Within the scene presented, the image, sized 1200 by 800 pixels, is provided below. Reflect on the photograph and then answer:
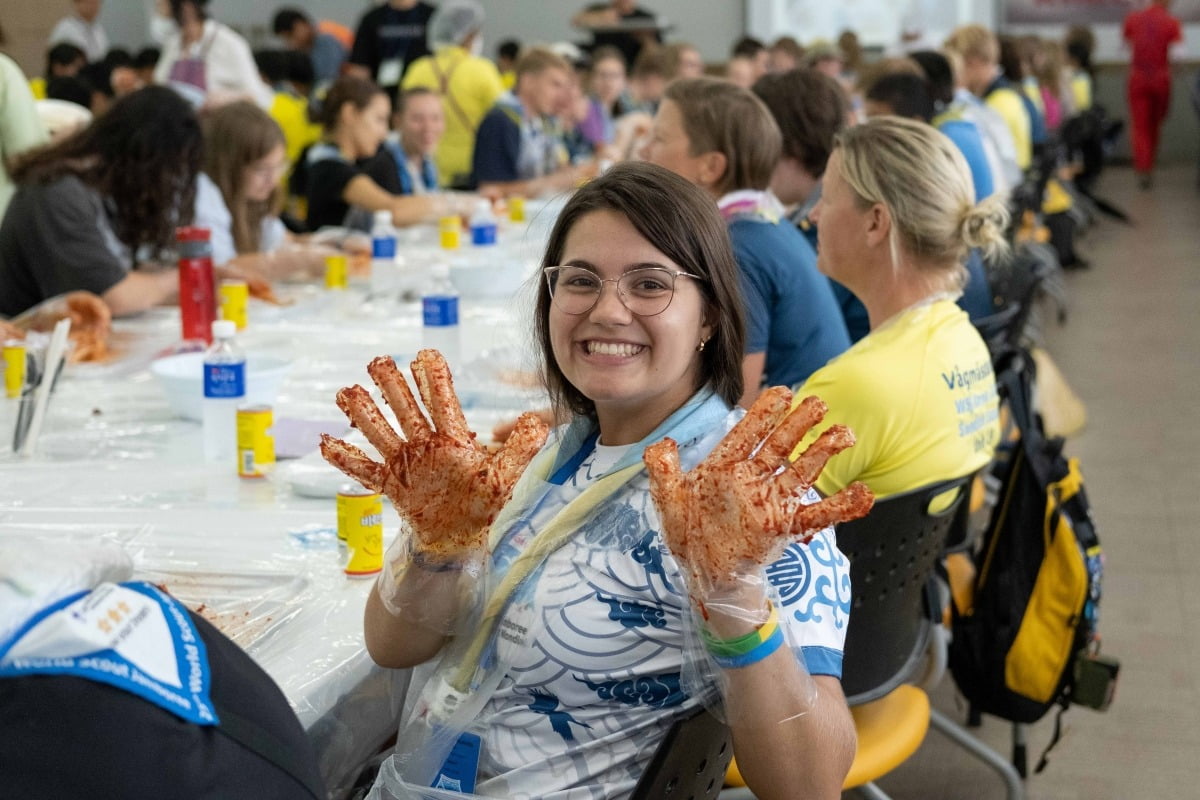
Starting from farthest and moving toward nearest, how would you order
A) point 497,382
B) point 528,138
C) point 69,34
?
point 69,34
point 528,138
point 497,382

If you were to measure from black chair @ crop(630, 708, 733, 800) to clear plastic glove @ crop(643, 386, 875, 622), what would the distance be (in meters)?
0.13

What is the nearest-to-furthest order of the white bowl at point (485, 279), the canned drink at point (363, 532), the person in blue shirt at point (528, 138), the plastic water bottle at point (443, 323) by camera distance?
the canned drink at point (363, 532), the plastic water bottle at point (443, 323), the white bowl at point (485, 279), the person in blue shirt at point (528, 138)

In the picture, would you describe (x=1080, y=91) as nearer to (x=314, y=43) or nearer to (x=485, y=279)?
(x=314, y=43)

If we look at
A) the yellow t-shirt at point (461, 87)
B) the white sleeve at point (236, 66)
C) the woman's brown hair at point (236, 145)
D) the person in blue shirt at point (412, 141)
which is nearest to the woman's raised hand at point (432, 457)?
the woman's brown hair at point (236, 145)

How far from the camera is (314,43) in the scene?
9.51 m

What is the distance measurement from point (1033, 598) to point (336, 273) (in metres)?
2.14

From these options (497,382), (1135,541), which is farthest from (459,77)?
(497,382)

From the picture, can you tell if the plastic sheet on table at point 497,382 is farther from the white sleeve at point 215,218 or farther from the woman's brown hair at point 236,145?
the woman's brown hair at point 236,145

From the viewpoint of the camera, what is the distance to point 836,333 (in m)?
2.61

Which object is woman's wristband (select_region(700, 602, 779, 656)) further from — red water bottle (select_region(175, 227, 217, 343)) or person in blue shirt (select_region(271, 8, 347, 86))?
person in blue shirt (select_region(271, 8, 347, 86))

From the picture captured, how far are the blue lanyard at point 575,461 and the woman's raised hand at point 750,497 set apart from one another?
0.35 meters

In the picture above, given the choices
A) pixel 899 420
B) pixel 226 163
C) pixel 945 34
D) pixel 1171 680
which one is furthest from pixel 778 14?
pixel 899 420

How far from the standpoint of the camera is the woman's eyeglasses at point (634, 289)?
4.73ft

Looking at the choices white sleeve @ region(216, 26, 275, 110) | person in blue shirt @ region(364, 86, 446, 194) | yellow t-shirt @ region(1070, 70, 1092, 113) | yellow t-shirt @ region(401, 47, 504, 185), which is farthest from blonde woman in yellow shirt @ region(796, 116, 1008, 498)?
yellow t-shirt @ region(1070, 70, 1092, 113)
